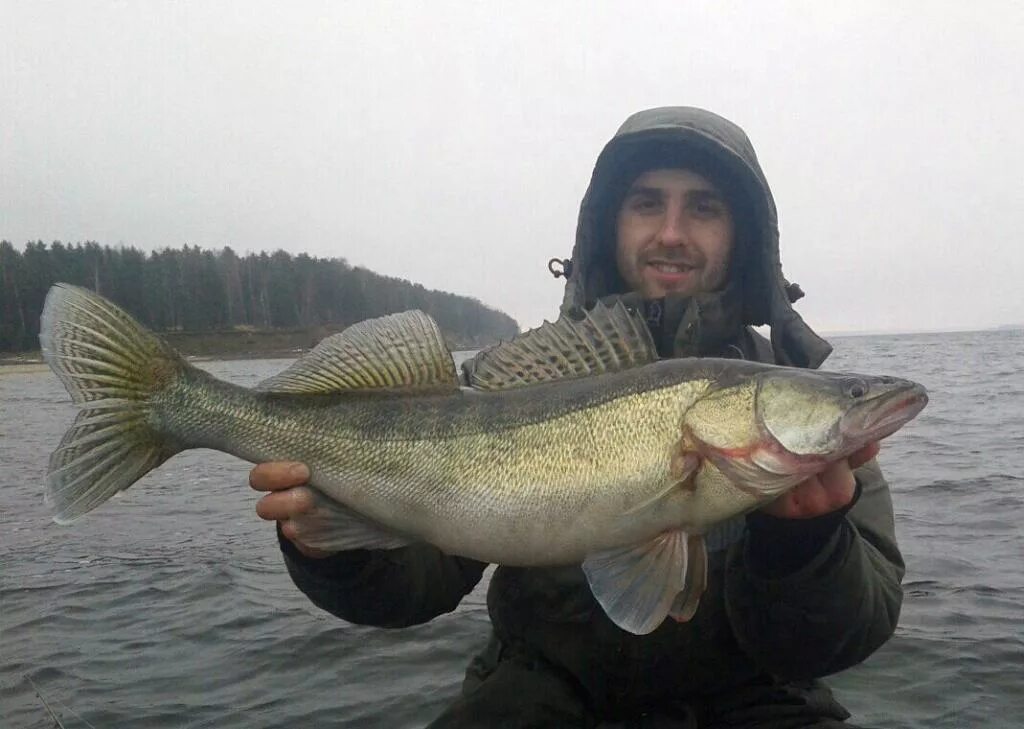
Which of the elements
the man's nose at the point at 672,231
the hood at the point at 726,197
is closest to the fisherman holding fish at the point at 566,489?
the hood at the point at 726,197

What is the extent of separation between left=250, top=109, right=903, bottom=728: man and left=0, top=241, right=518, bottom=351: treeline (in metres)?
54.2

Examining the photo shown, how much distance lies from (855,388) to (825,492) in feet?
1.20

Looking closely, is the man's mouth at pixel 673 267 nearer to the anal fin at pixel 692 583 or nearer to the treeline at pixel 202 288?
the anal fin at pixel 692 583

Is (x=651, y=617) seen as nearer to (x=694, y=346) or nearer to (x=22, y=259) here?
(x=694, y=346)

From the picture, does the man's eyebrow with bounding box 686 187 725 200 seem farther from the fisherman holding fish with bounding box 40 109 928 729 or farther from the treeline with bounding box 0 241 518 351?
the treeline with bounding box 0 241 518 351

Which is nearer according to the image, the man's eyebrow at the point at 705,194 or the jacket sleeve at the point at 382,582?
the jacket sleeve at the point at 382,582

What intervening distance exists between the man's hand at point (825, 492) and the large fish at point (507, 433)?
102mm

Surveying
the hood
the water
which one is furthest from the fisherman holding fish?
the water

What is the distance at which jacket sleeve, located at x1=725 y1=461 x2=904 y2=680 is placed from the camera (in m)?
2.75

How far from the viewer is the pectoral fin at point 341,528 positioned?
2.88 m

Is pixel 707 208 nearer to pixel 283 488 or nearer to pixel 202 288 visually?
pixel 283 488

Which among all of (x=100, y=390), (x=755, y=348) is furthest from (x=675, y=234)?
(x=100, y=390)

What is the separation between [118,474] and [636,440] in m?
1.85

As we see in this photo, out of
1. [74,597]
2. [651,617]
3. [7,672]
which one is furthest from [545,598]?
[74,597]
